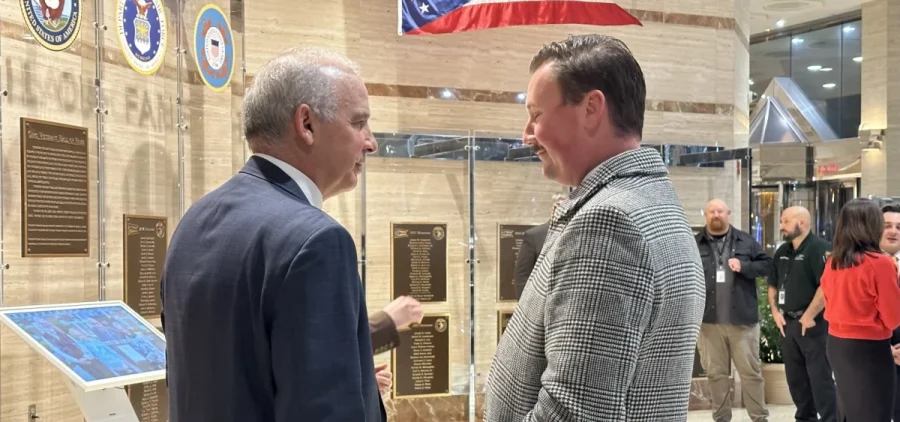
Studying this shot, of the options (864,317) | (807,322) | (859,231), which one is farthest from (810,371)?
(859,231)

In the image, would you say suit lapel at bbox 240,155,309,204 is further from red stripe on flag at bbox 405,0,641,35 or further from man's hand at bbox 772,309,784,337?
man's hand at bbox 772,309,784,337

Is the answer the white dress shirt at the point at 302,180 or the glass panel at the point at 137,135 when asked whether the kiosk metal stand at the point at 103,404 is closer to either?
the glass panel at the point at 137,135

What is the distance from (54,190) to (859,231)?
5.32 meters

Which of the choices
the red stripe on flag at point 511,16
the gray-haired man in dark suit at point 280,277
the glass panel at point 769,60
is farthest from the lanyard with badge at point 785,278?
the glass panel at point 769,60

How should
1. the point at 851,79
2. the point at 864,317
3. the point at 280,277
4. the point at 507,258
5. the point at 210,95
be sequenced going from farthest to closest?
the point at 851,79 → the point at 507,258 → the point at 210,95 → the point at 864,317 → the point at 280,277

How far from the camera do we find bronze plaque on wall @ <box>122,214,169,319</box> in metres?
5.45

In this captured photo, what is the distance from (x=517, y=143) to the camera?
25.3 feet

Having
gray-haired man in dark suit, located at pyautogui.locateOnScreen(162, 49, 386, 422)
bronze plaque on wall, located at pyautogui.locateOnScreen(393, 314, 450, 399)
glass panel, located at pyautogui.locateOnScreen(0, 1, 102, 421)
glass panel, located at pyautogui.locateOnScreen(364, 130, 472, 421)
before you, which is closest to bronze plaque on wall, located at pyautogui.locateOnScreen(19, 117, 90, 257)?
glass panel, located at pyautogui.locateOnScreen(0, 1, 102, 421)

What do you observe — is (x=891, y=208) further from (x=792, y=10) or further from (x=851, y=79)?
(x=851, y=79)

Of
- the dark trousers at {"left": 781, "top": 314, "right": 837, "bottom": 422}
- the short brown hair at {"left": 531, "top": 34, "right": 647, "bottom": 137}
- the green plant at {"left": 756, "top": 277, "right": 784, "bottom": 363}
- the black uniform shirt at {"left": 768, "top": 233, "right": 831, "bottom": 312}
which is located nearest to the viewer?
the short brown hair at {"left": 531, "top": 34, "right": 647, "bottom": 137}

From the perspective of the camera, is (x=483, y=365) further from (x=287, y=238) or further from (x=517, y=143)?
(x=287, y=238)

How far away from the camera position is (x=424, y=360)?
7.34 m

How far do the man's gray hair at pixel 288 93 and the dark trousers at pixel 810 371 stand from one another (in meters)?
6.81

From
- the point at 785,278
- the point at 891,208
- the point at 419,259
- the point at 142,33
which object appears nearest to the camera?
the point at 142,33
